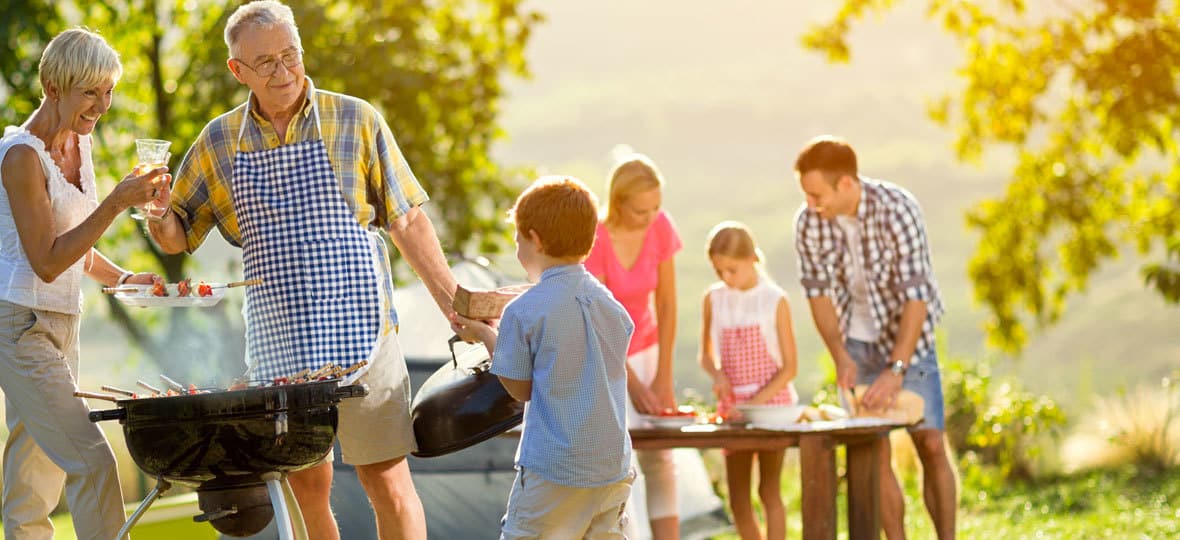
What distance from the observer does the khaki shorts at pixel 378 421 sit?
3.64m

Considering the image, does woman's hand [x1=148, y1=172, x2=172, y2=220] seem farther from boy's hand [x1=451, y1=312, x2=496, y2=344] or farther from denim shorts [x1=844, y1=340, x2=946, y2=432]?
denim shorts [x1=844, y1=340, x2=946, y2=432]

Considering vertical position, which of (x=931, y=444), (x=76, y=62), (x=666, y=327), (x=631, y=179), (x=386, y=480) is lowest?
(x=931, y=444)

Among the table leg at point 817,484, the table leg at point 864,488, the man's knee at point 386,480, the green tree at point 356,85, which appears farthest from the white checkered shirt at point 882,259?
the green tree at point 356,85

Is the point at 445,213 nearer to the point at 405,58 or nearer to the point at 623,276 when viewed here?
the point at 405,58

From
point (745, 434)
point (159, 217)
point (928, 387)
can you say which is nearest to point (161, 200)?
point (159, 217)

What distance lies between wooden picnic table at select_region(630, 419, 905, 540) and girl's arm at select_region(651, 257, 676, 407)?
411 mm

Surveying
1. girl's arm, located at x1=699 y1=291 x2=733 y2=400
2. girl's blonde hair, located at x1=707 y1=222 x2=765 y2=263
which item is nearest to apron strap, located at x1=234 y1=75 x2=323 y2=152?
girl's blonde hair, located at x1=707 y1=222 x2=765 y2=263

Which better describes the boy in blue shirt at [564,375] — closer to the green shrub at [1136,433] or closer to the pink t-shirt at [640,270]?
the pink t-shirt at [640,270]

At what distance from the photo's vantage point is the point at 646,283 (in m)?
5.37

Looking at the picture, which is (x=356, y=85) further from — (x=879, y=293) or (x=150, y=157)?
(x=150, y=157)

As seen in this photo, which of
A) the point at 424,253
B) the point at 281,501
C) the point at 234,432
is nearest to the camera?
the point at 234,432

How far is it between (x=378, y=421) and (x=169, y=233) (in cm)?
75

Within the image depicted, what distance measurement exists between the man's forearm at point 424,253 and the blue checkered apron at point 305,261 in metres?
0.14

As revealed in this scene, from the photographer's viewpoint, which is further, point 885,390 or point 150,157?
point 885,390
